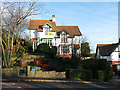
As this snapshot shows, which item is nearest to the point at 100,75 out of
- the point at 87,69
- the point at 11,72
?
the point at 87,69

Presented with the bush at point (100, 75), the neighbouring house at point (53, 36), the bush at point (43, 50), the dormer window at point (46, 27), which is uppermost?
the dormer window at point (46, 27)

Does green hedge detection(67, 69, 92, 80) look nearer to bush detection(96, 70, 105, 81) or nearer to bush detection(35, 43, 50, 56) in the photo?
bush detection(96, 70, 105, 81)

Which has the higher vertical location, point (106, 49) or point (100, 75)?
point (106, 49)

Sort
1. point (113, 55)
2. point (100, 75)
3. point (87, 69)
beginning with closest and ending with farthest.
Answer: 1. point (100, 75)
2. point (87, 69)
3. point (113, 55)

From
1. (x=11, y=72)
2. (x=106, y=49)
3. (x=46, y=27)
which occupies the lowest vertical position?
(x=11, y=72)

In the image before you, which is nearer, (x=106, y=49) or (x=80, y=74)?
(x=80, y=74)

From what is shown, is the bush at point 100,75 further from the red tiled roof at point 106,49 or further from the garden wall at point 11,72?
the red tiled roof at point 106,49

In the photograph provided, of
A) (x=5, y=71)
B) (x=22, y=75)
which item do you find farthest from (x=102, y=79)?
(x=5, y=71)

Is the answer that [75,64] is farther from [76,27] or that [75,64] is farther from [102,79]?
[76,27]

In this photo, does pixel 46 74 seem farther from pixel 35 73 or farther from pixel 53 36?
pixel 53 36

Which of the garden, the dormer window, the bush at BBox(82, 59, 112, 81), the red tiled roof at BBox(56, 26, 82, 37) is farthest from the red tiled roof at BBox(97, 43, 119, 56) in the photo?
the bush at BBox(82, 59, 112, 81)

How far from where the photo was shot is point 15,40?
30.3 metres

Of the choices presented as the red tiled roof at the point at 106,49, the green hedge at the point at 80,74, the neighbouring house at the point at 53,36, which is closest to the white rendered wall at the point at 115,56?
the red tiled roof at the point at 106,49

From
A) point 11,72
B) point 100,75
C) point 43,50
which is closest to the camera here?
point 100,75
